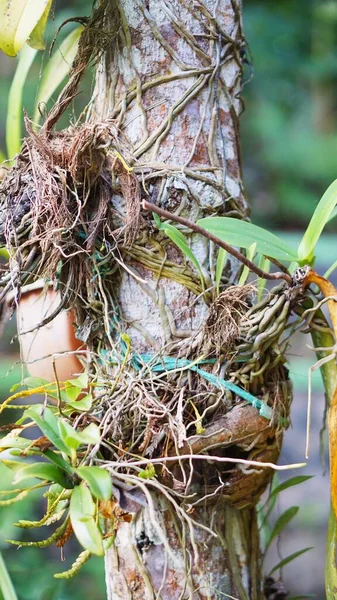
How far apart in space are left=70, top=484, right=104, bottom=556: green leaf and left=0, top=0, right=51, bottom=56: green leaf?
0.52 meters

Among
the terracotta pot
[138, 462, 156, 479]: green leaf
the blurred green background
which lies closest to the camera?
[138, 462, 156, 479]: green leaf

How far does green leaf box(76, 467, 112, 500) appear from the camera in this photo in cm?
56

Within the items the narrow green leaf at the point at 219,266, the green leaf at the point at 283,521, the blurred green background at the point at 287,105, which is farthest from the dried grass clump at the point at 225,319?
the blurred green background at the point at 287,105

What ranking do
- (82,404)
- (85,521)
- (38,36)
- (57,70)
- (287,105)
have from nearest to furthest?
(85,521) → (82,404) → (38,36) → (57,70) → (287,105)

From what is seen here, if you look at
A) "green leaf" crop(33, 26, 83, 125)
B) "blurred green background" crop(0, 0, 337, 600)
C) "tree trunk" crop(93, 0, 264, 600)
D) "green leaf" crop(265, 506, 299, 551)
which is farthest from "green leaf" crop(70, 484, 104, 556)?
"blurred green background" crop(0, 0, 337, 600)

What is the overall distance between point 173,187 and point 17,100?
46 cm

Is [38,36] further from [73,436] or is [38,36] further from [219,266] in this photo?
[73,436]

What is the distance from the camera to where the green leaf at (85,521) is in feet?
1.78

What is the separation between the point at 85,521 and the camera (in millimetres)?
569

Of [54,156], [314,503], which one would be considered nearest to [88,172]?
[54,156]

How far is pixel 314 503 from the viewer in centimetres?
247

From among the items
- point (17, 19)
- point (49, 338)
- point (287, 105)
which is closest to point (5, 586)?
point (49, 338)

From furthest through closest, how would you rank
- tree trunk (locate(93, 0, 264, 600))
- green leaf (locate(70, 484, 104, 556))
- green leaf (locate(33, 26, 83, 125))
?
green leaf (locate(33, 26, 83, 125)), tree trunk (locate(93, 0, 264, 600)), green leaf (locate(70, 484, 104, 556))

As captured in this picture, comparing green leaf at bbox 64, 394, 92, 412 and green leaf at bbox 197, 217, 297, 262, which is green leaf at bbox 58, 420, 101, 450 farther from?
green leaf at bbox 197, 217, 297, 262
